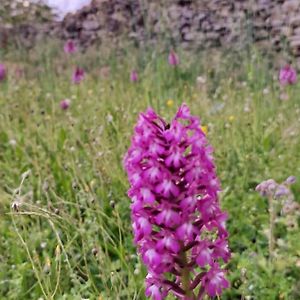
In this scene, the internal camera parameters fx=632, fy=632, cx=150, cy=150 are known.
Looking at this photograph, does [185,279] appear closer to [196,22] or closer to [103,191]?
[103,191]

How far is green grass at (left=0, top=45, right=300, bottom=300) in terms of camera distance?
2.15 metres

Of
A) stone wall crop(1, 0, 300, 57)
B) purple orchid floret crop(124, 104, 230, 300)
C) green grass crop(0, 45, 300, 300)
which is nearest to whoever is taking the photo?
purple orchid floret crop(124, 104, 230, 300)

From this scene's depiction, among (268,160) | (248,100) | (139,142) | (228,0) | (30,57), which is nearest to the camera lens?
(139,142)

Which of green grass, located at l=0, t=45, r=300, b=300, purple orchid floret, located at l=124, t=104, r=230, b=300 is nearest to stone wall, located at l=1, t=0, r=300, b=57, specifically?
green grass, located at l=0, t=45, r=300, b=300

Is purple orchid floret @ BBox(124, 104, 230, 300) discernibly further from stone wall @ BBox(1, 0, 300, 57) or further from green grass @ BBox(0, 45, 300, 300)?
stone wall @ BBox(1, 0, 300, 57)

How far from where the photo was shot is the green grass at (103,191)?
84.6 inches

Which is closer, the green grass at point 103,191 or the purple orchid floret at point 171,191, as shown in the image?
the purple orchid floret at point 171,191

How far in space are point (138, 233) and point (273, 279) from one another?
3.18 feet

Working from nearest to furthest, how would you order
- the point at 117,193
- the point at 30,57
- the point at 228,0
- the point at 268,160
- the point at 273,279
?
the point at 273,279 < the point at 117,193 < the point at 268,160 < the point at 228,0 < the point at 30,57

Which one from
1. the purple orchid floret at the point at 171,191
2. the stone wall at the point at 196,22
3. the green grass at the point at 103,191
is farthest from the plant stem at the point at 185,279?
the stone wall at the point at 196,22

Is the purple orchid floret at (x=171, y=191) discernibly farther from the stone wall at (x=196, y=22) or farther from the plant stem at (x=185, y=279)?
the stone wall at (x=196, y=22)

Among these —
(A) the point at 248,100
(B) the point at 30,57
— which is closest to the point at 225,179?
(A) the point at 248,100

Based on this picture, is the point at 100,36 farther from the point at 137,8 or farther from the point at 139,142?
the point at 139,142

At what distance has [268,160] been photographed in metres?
3.33
